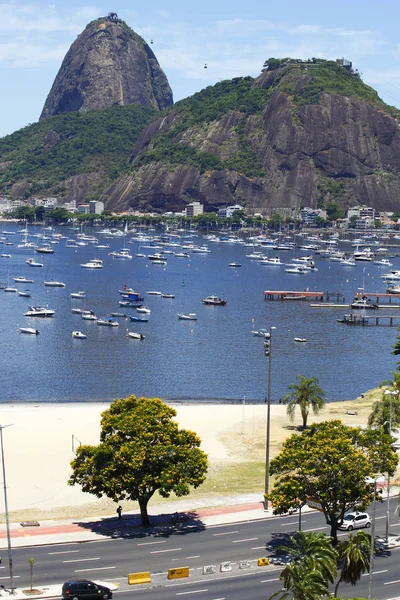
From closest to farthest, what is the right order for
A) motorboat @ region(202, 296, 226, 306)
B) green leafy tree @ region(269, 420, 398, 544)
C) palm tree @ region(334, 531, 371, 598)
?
1. palm tree @ region(334, 531, 371, 598)
2. green leafy tree @ region(269, 420, 398, 544)
3. motorboat @ region(202, 296, 226, 306)

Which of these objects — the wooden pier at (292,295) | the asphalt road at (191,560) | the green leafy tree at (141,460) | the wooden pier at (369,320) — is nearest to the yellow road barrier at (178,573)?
the asphalt road at (191,560)

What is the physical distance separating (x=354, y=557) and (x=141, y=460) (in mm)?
15189

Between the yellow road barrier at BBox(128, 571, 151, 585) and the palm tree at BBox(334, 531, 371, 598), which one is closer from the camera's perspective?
the palm tree at BBox(334, 531, 371, 598)

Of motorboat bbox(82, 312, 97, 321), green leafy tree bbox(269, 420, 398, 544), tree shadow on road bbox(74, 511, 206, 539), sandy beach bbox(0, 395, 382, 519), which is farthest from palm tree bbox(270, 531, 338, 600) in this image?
motorboat bbox(82, 312, 97, 321)

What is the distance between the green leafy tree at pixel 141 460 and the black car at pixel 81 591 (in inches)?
414

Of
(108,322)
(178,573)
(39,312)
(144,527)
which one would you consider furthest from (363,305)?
(178,573)

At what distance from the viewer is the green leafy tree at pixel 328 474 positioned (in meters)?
48.7

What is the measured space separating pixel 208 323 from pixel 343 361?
117ft

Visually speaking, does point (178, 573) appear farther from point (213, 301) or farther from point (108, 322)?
point (213, 301)

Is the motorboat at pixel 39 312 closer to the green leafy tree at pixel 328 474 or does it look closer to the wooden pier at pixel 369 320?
the wooden pier at pixel 369 320

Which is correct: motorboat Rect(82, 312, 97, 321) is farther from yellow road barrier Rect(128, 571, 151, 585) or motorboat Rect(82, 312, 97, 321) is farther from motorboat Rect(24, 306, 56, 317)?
yellow road barrier Rect(128, 571, 151, 585)

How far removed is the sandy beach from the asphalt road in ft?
23.0

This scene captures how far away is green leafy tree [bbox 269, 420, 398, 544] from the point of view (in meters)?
48.7

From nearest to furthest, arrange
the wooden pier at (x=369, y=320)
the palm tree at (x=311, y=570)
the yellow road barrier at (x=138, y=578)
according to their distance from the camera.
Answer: the palm tree at (x=311, y=570) < the yellow road barrier at (x=138, y=578) < the wooden pier at (x=369, y=320)
